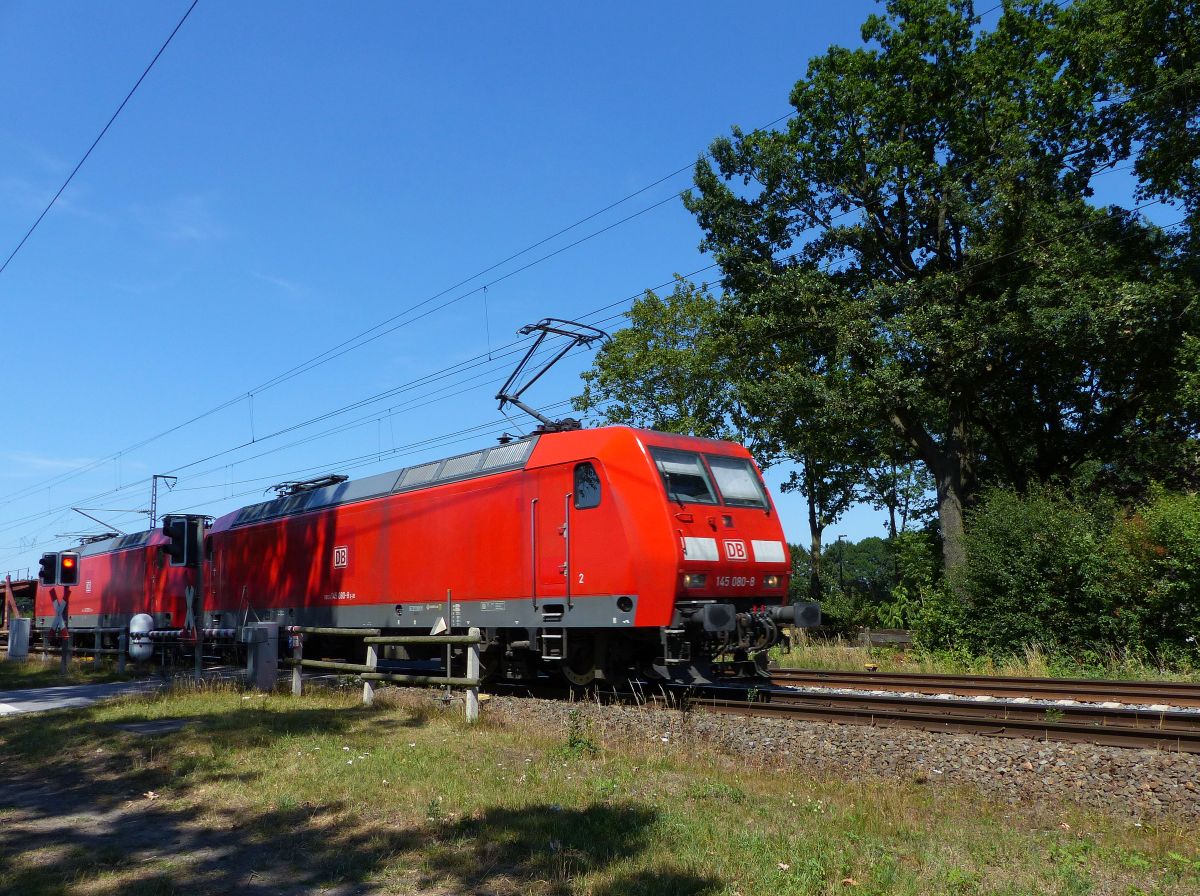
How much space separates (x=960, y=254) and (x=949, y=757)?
20.0 meters

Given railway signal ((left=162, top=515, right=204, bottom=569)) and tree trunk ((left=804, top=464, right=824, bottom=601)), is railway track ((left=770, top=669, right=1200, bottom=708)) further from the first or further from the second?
tree trunk ((left=804, top=464, right=824, bottom=601))

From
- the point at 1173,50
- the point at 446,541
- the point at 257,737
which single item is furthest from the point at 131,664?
the point at 1173,50

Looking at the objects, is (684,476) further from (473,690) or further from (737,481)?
(473,690)

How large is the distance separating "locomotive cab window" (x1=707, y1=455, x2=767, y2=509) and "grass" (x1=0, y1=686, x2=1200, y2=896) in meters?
4.73

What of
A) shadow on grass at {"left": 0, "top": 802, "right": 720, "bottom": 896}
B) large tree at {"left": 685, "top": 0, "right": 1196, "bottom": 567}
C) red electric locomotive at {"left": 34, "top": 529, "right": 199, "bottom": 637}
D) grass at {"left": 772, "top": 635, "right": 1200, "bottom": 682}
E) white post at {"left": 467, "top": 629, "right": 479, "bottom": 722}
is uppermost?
large tree at {"left": 685, "top": 0, "right": 1196, "bottom": 567}

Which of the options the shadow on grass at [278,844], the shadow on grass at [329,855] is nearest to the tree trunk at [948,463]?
the shadow on grass at [278,844]

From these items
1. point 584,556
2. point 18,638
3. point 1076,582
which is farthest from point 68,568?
point 1076,582

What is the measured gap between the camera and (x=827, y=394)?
23.5 m

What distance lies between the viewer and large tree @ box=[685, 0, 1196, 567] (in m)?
22.0

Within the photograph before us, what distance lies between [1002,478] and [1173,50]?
524 inches

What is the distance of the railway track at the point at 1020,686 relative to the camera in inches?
480

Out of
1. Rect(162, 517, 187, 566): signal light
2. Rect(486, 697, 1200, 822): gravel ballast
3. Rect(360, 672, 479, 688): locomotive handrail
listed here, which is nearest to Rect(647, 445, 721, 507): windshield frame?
Rect(486, 697, 1200, 822): gravel ballast

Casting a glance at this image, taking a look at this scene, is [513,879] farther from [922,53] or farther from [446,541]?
[922,53]

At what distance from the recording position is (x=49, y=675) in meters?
18.5
